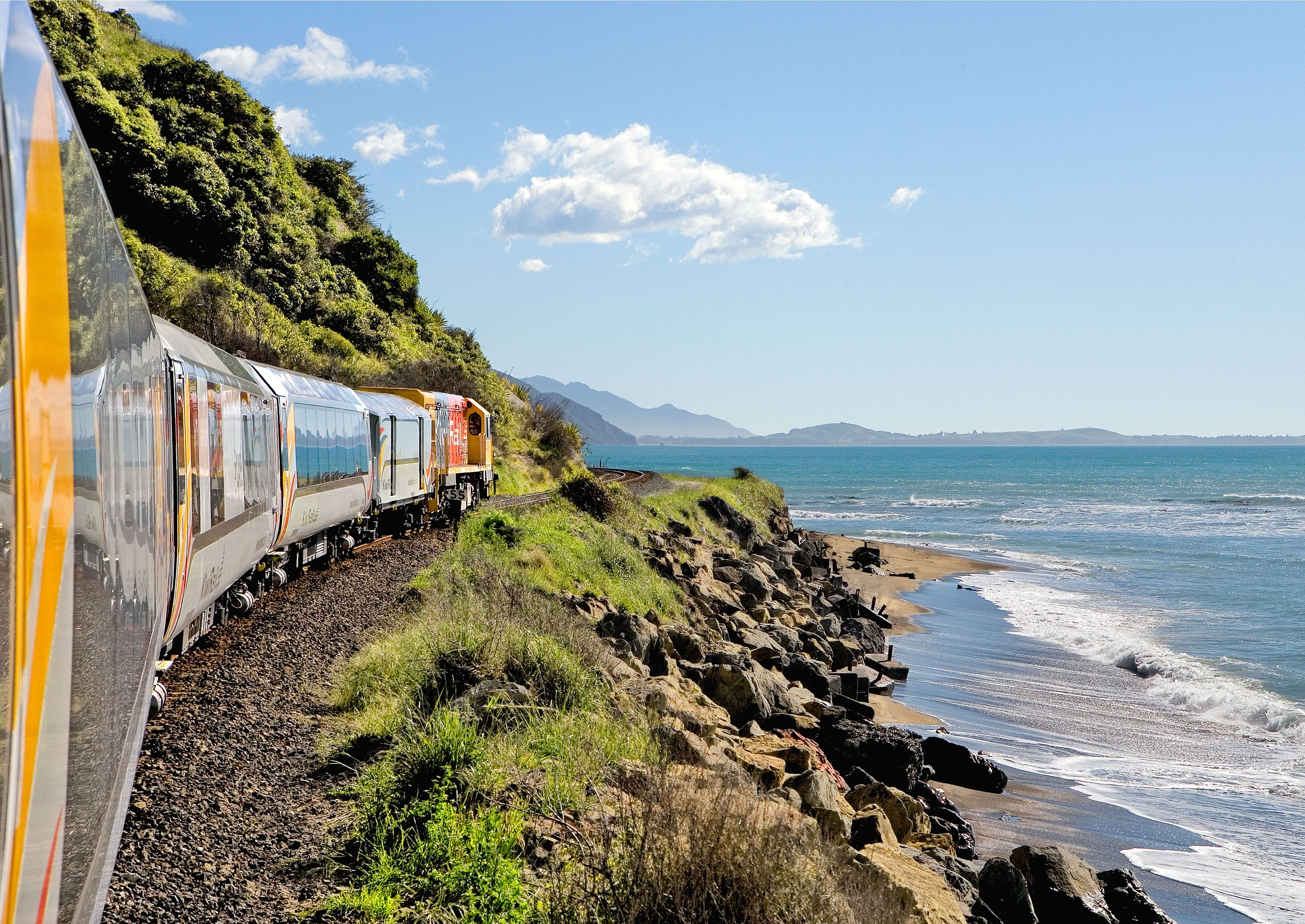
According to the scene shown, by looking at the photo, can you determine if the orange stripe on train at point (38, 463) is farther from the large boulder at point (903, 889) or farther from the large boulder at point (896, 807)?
the large boulder at point (896, 807)

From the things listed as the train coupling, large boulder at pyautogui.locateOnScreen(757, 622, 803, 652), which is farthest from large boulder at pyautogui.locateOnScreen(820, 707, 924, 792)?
the train coupling

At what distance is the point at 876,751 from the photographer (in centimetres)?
1239

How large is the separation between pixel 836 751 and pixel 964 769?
2524 mm

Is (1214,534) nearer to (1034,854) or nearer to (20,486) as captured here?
(1034,854)

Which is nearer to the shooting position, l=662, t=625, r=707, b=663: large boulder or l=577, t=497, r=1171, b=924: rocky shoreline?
l=577, t=497, r=1171, b=924: rocky shoreline

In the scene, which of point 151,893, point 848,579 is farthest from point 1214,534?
point 151,893

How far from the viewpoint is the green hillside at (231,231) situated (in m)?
34.0

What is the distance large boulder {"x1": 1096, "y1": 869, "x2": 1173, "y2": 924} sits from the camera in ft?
30.5

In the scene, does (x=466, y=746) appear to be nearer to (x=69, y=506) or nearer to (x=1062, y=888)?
(x=69, y=506)

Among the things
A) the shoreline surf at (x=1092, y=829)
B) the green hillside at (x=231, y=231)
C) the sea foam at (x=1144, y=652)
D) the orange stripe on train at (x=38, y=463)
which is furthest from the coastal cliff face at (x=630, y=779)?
the green hillside at (x=231, y=231)

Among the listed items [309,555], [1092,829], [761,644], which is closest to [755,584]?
[761,644]

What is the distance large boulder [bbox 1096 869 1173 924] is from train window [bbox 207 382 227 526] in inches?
350

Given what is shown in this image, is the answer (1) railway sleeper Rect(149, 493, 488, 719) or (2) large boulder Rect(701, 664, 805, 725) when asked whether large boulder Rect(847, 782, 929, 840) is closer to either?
(2) large boulder Rect(701, 664, 805, 725)

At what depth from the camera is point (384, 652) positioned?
10023mm
